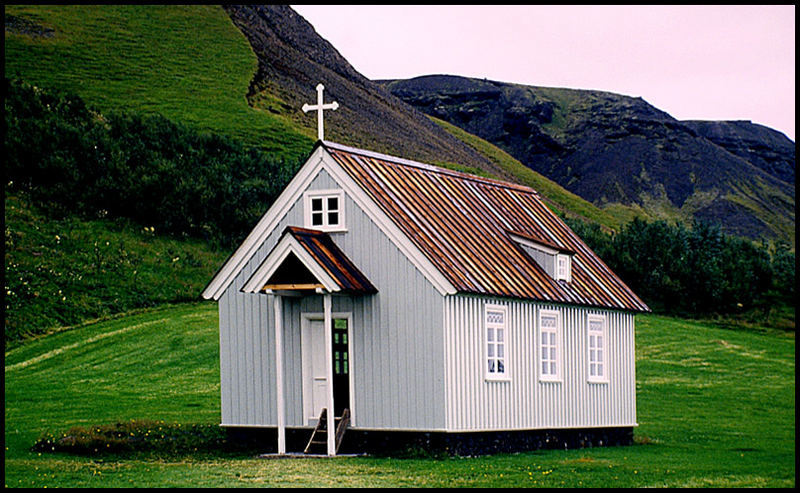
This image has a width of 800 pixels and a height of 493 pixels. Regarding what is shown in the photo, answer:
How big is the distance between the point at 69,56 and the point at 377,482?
3493 inches

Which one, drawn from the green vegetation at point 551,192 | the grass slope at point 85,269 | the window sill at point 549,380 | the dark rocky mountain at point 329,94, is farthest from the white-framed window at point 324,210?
the green vegetation at point 551,192

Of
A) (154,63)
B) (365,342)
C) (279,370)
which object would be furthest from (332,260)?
(154,63)

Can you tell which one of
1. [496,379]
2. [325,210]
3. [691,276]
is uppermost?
[325,210]

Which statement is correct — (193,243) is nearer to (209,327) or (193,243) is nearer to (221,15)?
(209,327)

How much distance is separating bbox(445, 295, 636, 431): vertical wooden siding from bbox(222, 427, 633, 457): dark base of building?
24cm

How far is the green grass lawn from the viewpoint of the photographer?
65.6ft

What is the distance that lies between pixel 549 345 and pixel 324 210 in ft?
19.9

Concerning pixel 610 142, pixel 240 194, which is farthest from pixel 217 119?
pixel 610 142

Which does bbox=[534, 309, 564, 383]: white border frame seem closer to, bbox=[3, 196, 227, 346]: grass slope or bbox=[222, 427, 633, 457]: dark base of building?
bbox=[222, 427, 633, 457]: dark base of building

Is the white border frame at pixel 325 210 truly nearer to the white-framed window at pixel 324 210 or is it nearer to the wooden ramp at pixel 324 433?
the white-framed window at pixel 324 210

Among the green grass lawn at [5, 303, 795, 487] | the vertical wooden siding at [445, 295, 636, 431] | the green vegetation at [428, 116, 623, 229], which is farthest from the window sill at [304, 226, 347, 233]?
the green vegetation at [428, 116, 623, 229]

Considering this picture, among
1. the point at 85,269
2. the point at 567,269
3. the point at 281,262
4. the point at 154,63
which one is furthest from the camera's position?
the point at 154,63

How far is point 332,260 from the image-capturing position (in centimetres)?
2353

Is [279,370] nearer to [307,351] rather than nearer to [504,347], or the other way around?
[307,351]
